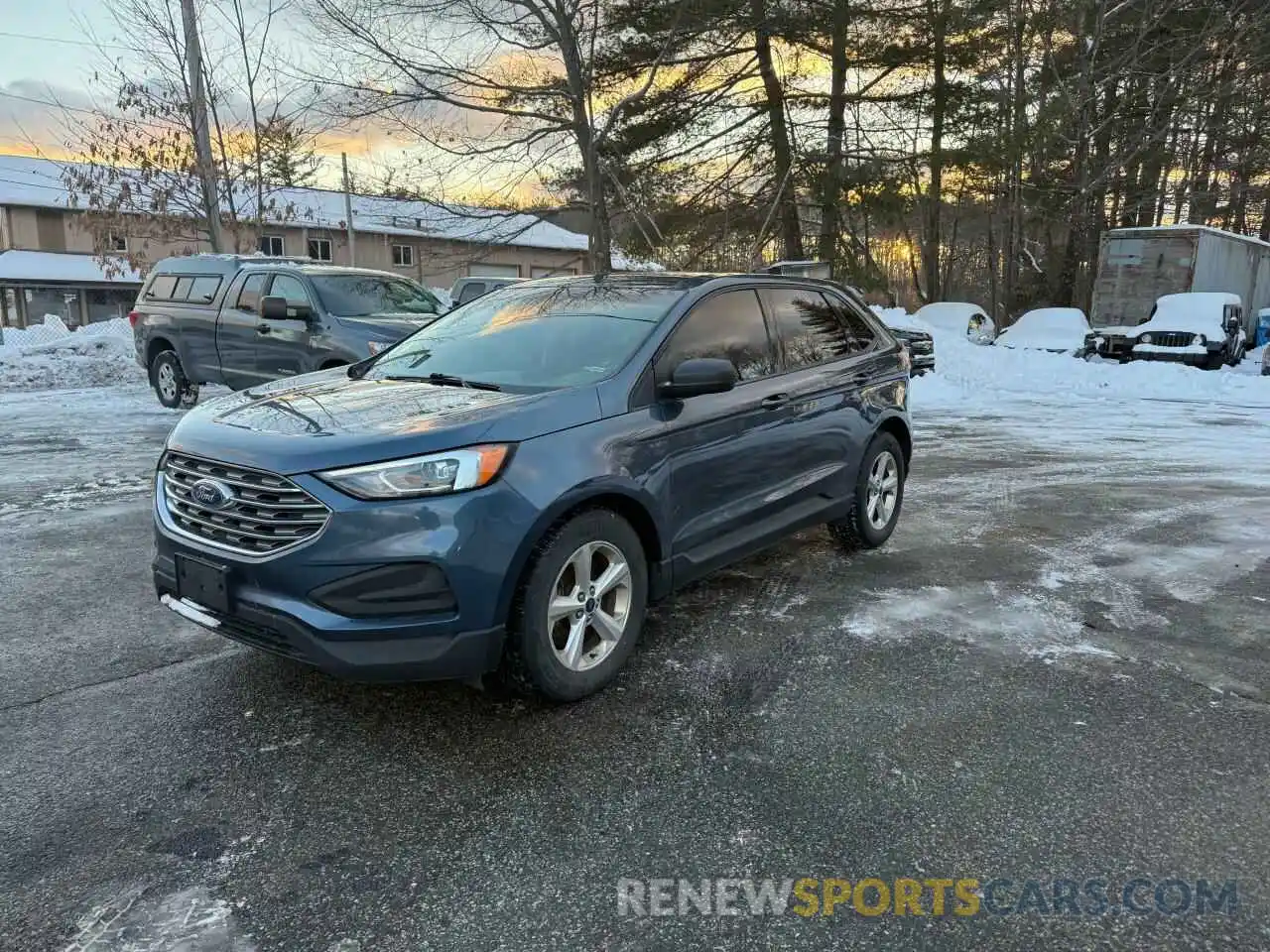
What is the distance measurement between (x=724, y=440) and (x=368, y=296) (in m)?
7.34

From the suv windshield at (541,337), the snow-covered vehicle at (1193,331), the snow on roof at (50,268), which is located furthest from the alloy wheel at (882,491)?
the snow on roof at (50,268)

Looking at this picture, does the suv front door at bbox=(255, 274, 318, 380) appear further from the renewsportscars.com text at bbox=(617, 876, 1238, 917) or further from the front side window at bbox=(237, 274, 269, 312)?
the renewsportscars.com text at bbox=(617, 876, 1238, 917)

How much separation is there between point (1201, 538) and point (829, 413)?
3049 millimetres

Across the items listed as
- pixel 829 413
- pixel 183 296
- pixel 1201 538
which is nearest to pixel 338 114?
pixel 183 296

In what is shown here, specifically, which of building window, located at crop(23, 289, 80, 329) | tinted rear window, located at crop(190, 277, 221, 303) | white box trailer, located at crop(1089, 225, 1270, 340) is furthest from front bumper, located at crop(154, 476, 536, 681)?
building window, located at crop(23, 289, 80, 329)

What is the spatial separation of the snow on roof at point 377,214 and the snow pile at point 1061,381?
5.66 m

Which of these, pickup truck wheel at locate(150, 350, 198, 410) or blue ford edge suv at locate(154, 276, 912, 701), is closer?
blue ford edge suv at locate(154, 276, 912, 701)

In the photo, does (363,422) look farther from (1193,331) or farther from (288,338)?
(1193,331)

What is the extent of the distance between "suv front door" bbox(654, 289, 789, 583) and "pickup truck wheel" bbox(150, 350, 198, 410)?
968cm

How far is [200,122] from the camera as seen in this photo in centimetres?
1753

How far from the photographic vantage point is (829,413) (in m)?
4.95

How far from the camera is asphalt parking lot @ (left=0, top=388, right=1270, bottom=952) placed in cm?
232

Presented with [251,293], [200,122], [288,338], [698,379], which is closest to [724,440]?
[698,379]

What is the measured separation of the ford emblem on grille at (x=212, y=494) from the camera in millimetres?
3135
